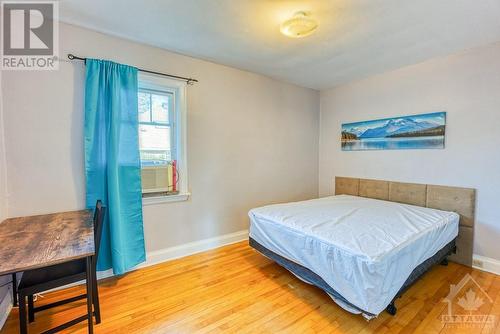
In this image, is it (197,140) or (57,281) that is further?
(197,140)

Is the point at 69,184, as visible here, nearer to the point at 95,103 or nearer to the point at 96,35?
the point at 95,103

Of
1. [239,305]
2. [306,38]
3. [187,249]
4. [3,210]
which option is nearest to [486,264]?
[239,305]

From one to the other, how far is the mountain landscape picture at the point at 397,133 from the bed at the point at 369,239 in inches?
22.8

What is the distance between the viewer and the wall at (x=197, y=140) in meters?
2.04

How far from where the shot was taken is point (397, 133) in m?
3.26

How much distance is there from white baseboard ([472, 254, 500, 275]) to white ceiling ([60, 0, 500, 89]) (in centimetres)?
243

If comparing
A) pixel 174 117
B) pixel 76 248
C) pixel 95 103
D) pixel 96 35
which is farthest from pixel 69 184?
pixel 96 35

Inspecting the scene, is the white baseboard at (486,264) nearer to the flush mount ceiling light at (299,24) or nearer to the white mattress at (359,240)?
the white mattress at (359,240)

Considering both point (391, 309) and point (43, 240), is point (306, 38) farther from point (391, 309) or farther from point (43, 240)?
point (43, 240)

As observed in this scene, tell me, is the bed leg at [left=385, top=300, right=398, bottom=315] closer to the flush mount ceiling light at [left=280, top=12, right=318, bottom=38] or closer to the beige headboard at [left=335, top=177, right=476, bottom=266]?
the beige headboard at [left=335, top=177, right=476, bottom=266]

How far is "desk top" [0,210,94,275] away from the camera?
1.21 metres

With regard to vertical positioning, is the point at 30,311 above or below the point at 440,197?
below

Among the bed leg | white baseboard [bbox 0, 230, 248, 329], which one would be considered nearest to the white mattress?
the bed leg

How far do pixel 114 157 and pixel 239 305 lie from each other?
6.14 feet
